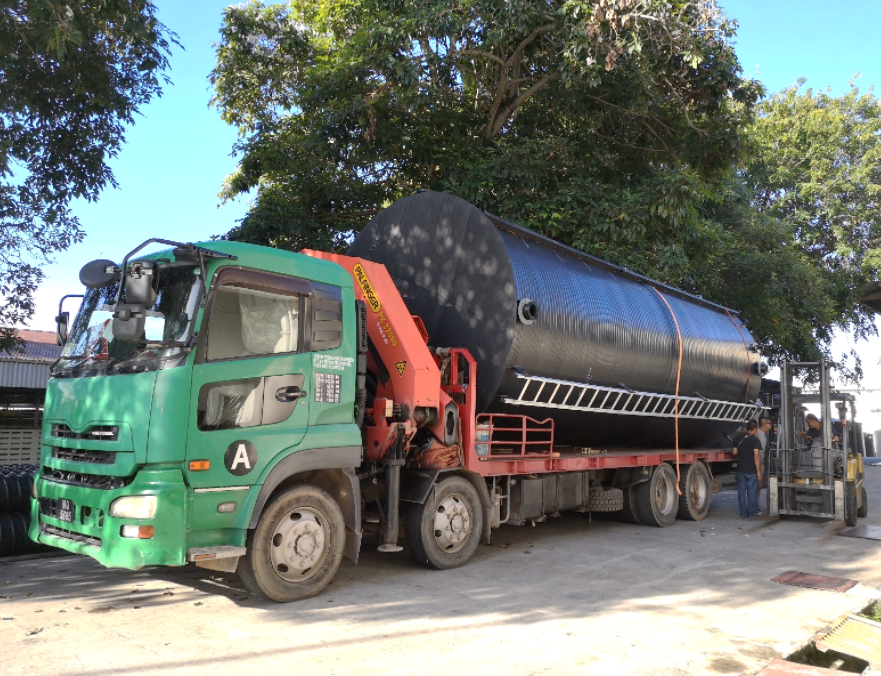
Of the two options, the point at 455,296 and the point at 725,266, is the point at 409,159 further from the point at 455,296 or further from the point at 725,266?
the point at 725,266

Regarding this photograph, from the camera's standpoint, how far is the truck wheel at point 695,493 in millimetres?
12984

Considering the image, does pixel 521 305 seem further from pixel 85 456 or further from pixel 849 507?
pixel 849 507

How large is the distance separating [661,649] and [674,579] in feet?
8.90

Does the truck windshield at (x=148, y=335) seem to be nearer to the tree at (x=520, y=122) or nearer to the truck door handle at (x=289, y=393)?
the truck door handle at (x=289, y=393)

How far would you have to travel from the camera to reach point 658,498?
1231 cm

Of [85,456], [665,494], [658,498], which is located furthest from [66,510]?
[665,494]

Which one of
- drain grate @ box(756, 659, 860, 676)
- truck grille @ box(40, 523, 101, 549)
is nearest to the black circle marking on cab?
truck grille @ box(40, 523, 101, 549)

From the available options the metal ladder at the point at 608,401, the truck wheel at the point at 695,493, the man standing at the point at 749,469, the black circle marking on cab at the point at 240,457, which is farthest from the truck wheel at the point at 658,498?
the black circle marking on cab at the point at 240,457

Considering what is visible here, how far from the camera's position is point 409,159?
15.5 m

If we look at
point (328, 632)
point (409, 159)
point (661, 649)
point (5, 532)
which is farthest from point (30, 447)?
point (661, 649)

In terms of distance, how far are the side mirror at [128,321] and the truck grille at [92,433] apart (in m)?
0.82

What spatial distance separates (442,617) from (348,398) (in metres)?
2.16

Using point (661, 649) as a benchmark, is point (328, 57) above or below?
above

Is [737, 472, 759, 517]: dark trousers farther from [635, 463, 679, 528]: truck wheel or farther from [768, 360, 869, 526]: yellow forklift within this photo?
[635, 463, 679, 528]: truck wheel
